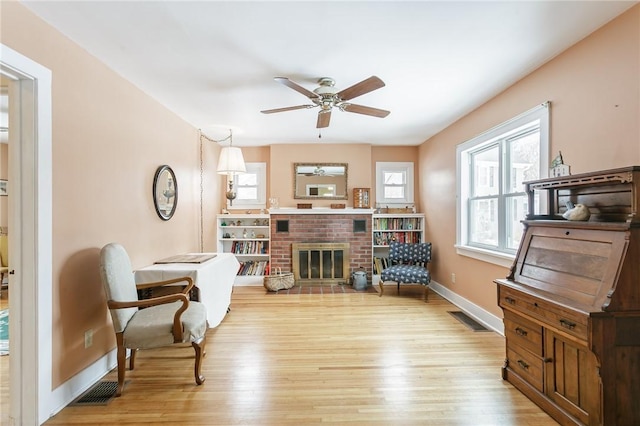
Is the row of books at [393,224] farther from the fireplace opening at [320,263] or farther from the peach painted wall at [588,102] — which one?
the peach painted wall at [588,102]

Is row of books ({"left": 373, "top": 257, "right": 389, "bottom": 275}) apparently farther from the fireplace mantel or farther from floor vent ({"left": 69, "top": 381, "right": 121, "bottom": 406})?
floor vent ({"left": 69, "top": 381, "right": 121, "bottom": 406})

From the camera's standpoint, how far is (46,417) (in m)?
1.78

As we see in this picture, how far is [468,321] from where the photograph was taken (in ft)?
10.9

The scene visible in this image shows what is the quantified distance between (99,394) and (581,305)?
313cm

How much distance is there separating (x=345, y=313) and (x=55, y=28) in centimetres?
367

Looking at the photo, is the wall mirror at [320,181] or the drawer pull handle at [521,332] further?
the wall mirror at [320,181]

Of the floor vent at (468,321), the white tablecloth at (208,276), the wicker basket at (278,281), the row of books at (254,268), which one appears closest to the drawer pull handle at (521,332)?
the floor vent at (468,321)

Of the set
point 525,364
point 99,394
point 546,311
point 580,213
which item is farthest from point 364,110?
point 99,394

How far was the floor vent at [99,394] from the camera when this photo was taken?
1.95 m

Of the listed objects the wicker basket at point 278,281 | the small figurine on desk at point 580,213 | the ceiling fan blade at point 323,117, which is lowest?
the wicker basket at point 278,281

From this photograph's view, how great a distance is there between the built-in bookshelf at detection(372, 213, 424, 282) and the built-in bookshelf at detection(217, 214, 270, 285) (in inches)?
77.1

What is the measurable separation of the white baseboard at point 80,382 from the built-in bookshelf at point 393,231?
390 centimetres

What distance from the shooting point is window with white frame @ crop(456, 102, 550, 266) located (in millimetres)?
2686

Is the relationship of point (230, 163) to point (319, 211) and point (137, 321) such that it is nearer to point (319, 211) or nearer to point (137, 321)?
point (319, 211)
